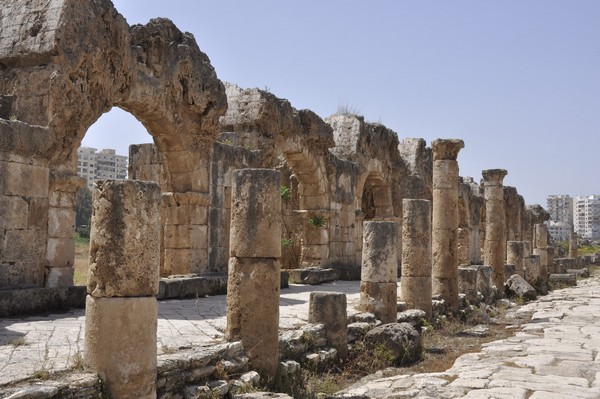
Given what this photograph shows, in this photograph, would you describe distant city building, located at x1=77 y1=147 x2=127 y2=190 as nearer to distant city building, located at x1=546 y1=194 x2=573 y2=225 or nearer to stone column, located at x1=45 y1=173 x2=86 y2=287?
stone column, located at x1=45 y1=173 x2=86 y2=287

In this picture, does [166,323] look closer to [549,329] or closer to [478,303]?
[549,329]

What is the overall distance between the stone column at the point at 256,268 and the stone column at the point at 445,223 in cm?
743

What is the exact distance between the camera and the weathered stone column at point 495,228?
66.1ft

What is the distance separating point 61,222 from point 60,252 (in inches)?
17.9

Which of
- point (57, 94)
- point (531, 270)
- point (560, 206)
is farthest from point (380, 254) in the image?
point (560, 206)

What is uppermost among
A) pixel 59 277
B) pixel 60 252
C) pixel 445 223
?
pixel 445 223

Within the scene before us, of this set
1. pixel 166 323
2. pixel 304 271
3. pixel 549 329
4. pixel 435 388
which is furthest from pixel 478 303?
pixel 166 323

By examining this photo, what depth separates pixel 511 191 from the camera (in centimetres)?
3497

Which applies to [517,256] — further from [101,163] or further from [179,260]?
[101,163]

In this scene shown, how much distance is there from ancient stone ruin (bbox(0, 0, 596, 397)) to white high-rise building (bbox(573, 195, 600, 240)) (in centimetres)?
16268

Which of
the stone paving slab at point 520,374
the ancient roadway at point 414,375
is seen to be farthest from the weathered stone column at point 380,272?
the stone paving slab at point 520,374

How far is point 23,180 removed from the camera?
9.16 metres

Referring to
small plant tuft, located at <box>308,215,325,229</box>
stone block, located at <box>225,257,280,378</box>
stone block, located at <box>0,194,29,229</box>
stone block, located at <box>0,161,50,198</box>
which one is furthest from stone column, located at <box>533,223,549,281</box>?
stone block, located at <box>0,194,29,229</box>

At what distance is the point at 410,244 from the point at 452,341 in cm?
207
